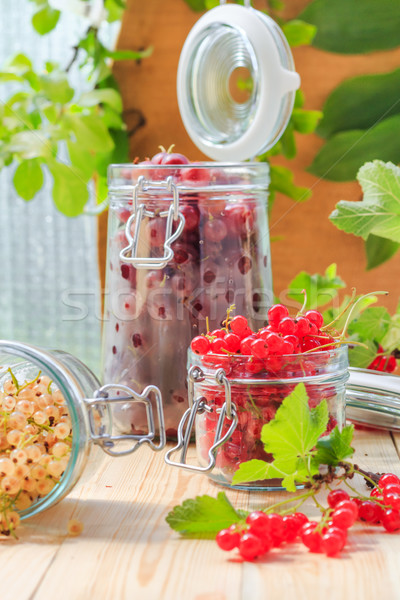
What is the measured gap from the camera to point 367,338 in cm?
74

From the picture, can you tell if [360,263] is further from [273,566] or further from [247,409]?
[273,566]

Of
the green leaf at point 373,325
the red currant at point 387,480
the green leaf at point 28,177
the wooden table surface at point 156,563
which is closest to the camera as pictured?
the wooden table surface at point 156,563

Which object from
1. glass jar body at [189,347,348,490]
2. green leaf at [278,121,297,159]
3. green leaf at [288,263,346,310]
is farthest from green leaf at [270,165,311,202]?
glass jar body at [189,347,348,490]

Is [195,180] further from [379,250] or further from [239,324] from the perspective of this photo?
[379,250]

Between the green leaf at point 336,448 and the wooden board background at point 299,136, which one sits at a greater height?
the wooden board background at point 299,136

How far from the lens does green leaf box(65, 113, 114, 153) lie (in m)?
0.94

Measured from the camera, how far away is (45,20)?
984 millimetres

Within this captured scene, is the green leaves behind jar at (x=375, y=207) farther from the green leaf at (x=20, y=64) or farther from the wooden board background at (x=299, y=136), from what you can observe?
the green leaf at (x=20, y=64)

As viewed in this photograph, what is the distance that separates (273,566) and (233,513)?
0.05 metres

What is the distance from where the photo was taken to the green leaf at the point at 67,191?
0.92 m

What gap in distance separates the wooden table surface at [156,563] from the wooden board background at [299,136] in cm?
59

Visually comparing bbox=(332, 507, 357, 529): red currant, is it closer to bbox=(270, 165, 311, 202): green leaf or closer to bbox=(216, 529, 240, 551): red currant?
bbox=(216, 529, 240, 551): red currant

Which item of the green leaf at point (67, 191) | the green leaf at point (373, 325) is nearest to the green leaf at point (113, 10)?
the green leaf at point (67, 191)

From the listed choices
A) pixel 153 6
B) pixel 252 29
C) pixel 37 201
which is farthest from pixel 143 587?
Answer: pixel 37 201
